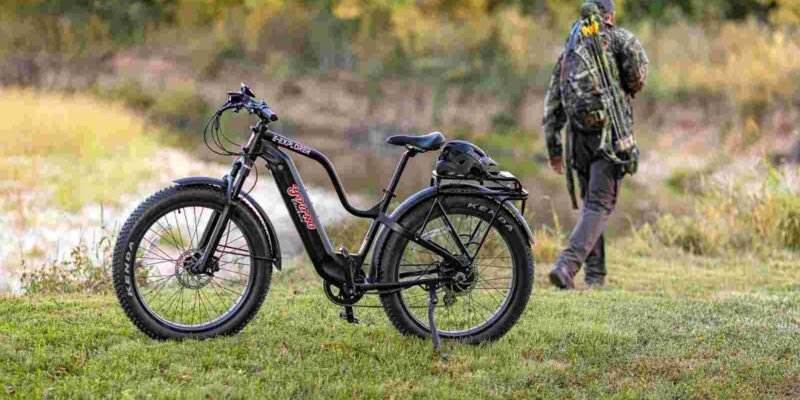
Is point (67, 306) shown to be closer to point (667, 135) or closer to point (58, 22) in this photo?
point (667, 135)

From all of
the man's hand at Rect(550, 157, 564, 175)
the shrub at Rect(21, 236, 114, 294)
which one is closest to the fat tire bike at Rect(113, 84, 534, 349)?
the shrub at Rect(21, 236, 114, 294)

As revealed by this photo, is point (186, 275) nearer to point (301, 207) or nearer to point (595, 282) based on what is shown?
point (301, 207)

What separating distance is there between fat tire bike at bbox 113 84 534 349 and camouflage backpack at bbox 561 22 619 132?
2001mm

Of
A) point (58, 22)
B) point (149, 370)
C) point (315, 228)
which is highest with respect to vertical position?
point (58, 22)

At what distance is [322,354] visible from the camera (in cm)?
443

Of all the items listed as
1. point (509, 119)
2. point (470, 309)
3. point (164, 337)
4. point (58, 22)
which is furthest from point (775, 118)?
point (58, 22)

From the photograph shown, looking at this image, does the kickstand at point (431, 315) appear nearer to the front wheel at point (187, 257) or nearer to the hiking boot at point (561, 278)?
the front wheel at point (187, 257)

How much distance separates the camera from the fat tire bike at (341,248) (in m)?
4.43

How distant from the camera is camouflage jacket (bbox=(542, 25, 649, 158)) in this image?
6672 millimetres

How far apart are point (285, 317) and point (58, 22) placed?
82.1ft

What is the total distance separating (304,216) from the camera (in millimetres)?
4570

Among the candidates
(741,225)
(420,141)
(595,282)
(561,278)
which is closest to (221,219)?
(420,141)

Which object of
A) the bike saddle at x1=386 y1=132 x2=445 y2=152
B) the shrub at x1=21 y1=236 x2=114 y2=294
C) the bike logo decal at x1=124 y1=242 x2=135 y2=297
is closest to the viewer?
the bike logo decal at x1=124 y1=242 x2=135 y2=297

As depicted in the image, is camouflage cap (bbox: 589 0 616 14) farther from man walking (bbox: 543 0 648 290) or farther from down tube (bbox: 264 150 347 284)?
down tube (bbox: 264 150 347 284)
